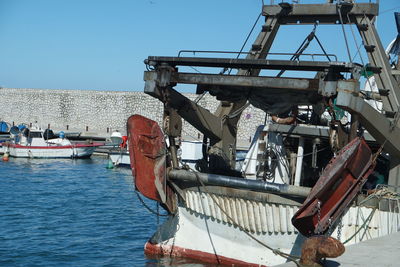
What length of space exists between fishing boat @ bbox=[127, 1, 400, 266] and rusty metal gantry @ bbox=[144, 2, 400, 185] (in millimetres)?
23

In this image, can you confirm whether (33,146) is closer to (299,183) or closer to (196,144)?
(196,144)

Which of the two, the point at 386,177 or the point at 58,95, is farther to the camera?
the point at 58,95

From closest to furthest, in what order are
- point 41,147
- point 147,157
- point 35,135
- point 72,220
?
point 147,157, point 72,220, point 41,147, point 35,135

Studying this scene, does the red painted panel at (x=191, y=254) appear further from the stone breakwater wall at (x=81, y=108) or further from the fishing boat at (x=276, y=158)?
the stone breakwater wall at (x=81, y=108)

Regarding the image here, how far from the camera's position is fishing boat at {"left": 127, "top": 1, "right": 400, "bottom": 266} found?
11.1m

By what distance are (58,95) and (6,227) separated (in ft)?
147

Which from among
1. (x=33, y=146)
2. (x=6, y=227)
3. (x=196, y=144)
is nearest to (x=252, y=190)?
(x=6, y=227)

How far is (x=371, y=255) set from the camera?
9039 mm

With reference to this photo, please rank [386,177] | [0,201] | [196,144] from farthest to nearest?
1. [196,144]
2. [0,201]
3. [386,177]

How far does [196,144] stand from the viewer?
36.4m

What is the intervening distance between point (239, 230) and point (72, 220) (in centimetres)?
A: 912

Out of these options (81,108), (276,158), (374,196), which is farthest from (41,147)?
(374,196)

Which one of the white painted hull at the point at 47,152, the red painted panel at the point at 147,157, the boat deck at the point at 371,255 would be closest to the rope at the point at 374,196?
the boat deck at the point at 371,255

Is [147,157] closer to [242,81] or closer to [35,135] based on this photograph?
[242,81]
